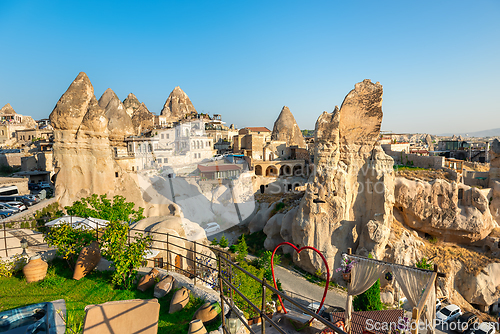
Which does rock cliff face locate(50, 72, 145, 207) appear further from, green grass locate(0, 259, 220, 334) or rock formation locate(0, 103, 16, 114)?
rock formation locate(0, 103, 16, 114)

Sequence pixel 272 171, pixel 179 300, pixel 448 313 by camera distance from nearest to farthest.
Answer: pixel 179 300 → pixel 448 313 → pixel 272 171

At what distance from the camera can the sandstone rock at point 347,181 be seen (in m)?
18.7

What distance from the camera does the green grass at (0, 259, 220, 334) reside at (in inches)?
200

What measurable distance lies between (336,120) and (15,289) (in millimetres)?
18135

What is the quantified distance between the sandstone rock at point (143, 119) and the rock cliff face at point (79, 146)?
3199cm

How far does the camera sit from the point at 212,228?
→ 2733 centimetres

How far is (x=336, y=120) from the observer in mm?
18859

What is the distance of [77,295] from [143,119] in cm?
4673

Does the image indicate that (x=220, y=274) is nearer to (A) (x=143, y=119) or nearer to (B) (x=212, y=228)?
(B) (x=212, y=228)

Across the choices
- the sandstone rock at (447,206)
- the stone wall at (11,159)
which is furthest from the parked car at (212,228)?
the stone wall at (11,159)

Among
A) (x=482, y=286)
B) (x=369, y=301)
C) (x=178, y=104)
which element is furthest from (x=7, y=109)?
(x=482, y=286)

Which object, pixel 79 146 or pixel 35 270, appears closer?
pixel 35 270

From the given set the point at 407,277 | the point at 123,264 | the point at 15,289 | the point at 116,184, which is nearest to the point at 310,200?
the point at 407,277

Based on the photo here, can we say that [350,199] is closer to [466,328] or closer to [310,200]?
[310,200]
